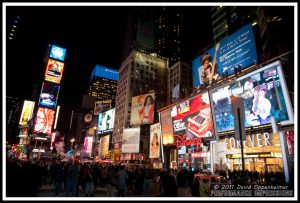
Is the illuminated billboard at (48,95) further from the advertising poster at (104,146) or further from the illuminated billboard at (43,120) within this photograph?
the advertising poster at (104,146)

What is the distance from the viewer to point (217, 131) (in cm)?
3106

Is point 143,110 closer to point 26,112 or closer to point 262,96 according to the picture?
point 262,96

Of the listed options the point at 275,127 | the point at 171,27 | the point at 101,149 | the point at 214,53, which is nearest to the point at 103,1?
the point at 275,127

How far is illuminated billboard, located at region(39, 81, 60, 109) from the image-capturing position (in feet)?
190

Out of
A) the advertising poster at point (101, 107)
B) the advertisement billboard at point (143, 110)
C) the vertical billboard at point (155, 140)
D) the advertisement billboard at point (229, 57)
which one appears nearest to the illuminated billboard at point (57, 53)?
the advertisement billboard at point (143, 110)

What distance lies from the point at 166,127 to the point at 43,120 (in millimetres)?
36053

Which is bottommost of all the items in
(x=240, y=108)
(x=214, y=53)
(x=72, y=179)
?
(x=72, y=179)

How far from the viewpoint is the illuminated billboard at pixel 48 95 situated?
58000 mm

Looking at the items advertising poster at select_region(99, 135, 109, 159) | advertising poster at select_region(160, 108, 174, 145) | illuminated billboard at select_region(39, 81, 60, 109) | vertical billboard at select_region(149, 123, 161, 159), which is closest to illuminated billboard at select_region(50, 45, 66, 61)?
illuminated billboard at select_region(39, 81, 60, 109)

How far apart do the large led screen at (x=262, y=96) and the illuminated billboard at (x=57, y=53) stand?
152ft

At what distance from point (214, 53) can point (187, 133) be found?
15.6 metres

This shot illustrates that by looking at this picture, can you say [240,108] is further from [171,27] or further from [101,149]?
[171,27]

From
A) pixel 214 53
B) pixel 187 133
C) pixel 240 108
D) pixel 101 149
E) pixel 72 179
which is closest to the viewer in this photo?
pixel 240 108

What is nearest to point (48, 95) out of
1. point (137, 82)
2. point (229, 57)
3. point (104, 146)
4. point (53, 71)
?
point (53, 71)
